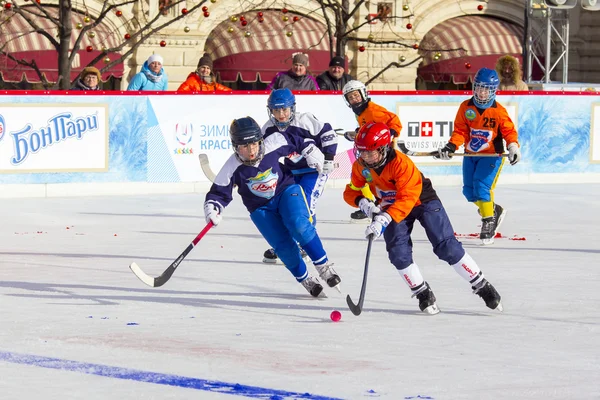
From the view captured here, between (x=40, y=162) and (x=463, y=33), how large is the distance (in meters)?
14.4

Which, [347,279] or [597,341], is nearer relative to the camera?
[597,341]

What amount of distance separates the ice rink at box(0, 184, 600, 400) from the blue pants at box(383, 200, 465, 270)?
0.31 meters

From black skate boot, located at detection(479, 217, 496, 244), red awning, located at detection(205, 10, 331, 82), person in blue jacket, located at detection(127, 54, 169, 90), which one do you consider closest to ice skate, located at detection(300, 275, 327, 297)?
black skate boot, located at detection(479, 217, 496, 244)

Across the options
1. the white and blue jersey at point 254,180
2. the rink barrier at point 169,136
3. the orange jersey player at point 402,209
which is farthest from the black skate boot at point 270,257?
the rink barrier at point 169,136

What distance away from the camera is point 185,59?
957 inches

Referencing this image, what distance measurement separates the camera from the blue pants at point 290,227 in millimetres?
7418

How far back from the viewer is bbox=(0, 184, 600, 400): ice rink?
5363mm

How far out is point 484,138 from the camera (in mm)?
10430

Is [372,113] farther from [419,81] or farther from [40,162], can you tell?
[419,81]

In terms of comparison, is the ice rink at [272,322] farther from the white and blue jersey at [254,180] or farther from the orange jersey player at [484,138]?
the white and blue jersey at [254,180]

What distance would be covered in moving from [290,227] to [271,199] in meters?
0.20

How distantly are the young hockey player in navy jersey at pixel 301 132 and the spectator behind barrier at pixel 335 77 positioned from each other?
5.29 m

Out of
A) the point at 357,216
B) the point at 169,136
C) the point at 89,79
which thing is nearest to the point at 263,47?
the point at 169,136

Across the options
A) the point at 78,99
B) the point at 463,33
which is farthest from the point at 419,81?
the point at 78,99
